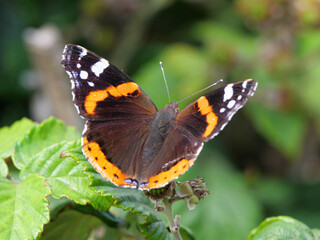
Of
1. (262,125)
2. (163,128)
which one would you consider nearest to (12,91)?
(262,125)

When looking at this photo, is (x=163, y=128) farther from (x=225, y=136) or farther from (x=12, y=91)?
(x=12, y=91)

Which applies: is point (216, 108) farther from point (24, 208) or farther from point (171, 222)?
point (24, 208)

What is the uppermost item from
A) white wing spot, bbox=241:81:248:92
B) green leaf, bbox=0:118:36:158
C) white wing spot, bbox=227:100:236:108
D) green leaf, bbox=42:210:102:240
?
white wing spot, bbox=241:81:248:92

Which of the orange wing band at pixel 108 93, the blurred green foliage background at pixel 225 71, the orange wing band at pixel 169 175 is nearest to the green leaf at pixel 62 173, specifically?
the orange wing band at pixel 169 175

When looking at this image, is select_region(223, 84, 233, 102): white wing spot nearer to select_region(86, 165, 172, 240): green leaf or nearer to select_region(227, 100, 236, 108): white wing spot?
select_region(227, 100, 236, 108): white wing spot

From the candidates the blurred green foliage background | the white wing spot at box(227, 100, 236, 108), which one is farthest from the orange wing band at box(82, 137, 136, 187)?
the blurred green foliage background

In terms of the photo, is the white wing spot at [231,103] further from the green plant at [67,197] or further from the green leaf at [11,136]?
the green leaf at [11,136]
